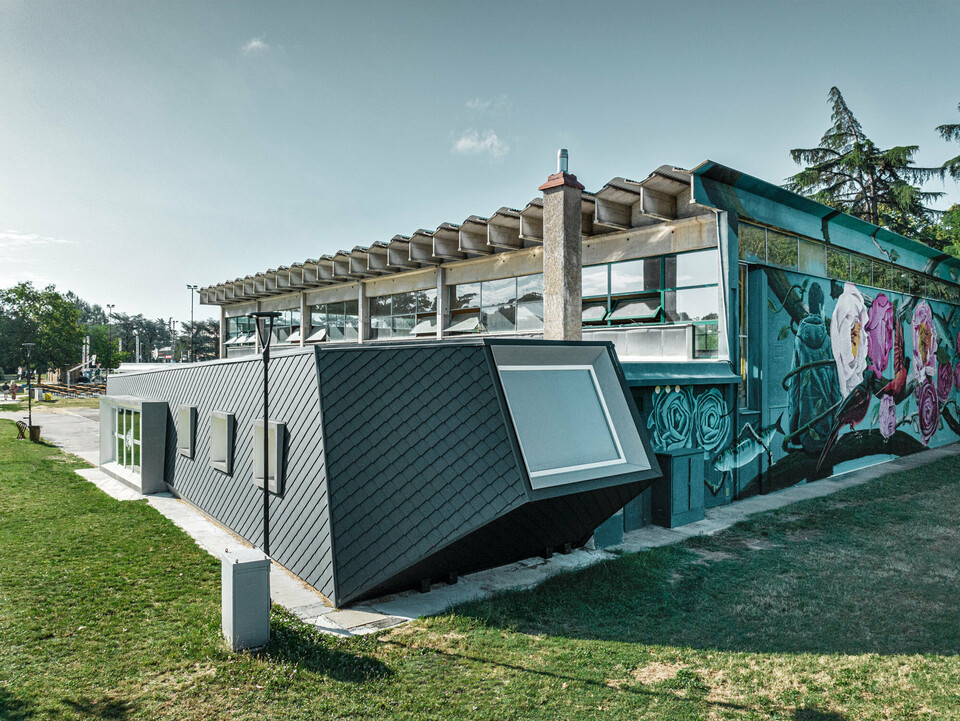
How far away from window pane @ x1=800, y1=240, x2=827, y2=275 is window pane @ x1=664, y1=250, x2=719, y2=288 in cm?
349

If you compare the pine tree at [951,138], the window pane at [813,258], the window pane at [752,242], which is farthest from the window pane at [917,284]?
the pine tree at [951,138]

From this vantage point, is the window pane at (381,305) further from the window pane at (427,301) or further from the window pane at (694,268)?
the window pane at (694,268)

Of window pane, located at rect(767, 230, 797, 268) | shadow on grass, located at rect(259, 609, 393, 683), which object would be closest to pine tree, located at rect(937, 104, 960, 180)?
window pane, located at rect(767, 230, 797, 268)

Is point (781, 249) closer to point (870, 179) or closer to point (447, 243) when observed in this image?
point (447, 243)

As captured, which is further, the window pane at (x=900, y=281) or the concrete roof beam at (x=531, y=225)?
the window pane at (x=900, y=281)

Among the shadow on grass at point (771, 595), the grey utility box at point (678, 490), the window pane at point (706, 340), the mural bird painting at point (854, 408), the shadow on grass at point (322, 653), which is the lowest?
the shadow on grass at point (771, 595)

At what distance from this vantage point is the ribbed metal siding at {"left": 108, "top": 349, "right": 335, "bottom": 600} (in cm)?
734

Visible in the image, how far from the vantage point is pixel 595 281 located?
15.6 m

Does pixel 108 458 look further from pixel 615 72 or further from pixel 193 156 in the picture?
pixel 615 72

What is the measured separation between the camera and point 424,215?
23.0 m

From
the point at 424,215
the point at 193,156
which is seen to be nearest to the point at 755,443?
the point at 424,215

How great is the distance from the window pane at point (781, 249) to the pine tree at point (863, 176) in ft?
76.2

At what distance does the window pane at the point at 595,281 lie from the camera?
15.4m

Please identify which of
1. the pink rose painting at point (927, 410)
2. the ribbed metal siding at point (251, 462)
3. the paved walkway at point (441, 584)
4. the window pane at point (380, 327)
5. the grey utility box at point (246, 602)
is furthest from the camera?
the window pane at point (380, 327)
